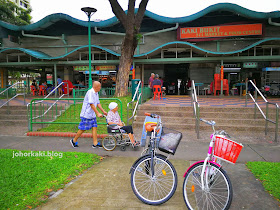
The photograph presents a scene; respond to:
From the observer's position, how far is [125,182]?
393cm

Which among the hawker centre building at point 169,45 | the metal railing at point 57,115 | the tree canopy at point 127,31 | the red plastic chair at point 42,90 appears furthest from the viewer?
the red plastic chair at point 42,90

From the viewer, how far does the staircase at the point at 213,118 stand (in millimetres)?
8016

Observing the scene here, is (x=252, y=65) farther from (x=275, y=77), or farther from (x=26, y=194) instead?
(x=26, y=194)

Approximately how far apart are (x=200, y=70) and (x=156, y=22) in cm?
529

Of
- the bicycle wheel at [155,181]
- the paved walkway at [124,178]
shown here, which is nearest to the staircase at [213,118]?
the paved walkway at [124,178]

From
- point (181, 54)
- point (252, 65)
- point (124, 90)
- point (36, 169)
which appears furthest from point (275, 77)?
point (36, 169)

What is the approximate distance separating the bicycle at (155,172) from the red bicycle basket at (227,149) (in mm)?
559

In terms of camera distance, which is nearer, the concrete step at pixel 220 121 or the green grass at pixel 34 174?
the green grass at pixel 34 174

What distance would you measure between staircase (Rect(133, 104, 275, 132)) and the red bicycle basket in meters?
5.29

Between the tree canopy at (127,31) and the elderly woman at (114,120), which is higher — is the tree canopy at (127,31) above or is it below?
above

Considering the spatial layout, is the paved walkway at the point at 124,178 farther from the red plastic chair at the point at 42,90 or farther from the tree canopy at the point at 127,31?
the red plastic chair at the point at 42,90

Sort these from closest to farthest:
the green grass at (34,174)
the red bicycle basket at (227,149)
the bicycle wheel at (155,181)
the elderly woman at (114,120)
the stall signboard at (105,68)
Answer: the red bicycle basket at (227,149) → the bicycle wheel at (155,181) → the green grass at (34,174) → the elderly woman at (114,120) → the stall signboard at (105,68)

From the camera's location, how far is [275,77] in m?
16.9

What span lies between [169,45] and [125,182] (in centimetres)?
1237
